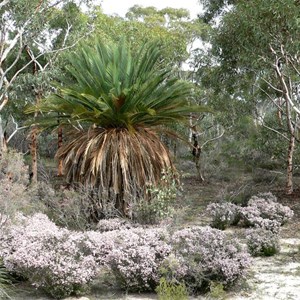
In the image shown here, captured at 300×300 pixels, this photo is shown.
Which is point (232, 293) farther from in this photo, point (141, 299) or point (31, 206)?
point (31, 206)

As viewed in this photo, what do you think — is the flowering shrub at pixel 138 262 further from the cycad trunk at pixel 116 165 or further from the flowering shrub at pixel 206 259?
the cycad trunk at pixel 116 165

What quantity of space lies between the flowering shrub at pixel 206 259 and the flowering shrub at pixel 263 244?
48.8 inches

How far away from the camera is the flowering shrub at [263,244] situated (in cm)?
782

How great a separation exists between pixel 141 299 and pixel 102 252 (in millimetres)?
877

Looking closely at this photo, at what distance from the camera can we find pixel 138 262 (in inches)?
242

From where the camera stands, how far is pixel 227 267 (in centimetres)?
608

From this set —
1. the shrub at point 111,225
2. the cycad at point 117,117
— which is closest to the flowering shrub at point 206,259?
the shrub at point 111,225

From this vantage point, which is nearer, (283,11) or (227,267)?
(227,267)

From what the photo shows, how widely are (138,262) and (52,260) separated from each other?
1.00m

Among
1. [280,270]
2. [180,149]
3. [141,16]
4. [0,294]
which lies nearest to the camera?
[0,294]

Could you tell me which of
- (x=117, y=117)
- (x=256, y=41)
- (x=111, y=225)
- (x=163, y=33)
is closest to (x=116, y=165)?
(x=117, y=117)

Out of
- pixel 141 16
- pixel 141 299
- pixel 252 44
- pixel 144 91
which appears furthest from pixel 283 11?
pixel 141 16

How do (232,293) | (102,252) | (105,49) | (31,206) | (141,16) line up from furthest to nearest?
(141,16) < (105,49) < (31,206) < (102,252) < (232,293)

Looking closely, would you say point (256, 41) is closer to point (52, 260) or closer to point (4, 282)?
point (52, 260)
